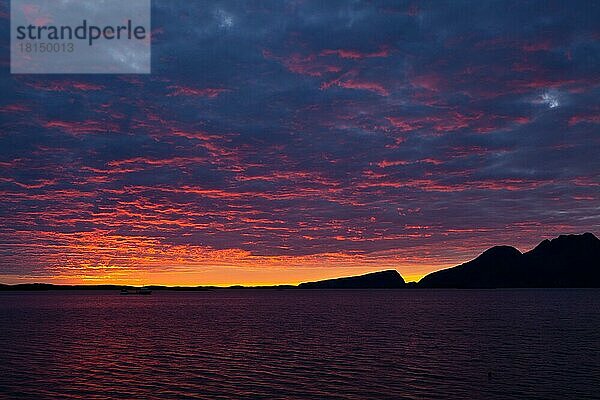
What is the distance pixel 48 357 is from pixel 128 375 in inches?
750

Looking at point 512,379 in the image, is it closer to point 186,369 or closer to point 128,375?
point 186,369

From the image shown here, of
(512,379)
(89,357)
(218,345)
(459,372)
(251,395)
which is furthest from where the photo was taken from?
(218,345)

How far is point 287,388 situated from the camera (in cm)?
4800

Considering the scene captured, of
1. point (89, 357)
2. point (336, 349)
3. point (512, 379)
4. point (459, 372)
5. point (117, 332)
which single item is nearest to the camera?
point (512, 379)

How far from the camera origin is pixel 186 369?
58000mm

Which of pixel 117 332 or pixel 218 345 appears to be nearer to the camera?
pixel 218 345

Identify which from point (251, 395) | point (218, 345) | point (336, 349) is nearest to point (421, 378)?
point (251, 395)

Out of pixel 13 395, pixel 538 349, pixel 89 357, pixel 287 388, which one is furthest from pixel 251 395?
pixel 538 349

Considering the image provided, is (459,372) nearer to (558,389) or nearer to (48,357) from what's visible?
(558,389)

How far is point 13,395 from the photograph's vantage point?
4612cm

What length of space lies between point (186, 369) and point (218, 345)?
21224 mm

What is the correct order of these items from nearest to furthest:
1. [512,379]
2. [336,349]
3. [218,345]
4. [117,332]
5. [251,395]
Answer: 1. [251,395]
2. [512,379]
3. [336,349]
4. [218,345]
5. [117,332]

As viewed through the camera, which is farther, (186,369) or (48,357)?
(48,357)

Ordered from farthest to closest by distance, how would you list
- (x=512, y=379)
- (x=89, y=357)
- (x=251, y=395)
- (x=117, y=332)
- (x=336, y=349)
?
(x=117, y=332) → (x=336, y=349) → (x=89, y=357) → (x=512, y=379) → (x=251, y=395)
